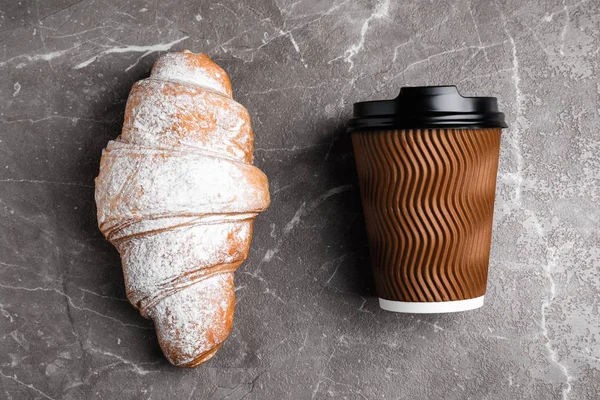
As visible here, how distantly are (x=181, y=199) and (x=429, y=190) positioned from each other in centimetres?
47

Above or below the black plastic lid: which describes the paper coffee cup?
below

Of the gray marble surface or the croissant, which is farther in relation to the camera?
the gray marble surface

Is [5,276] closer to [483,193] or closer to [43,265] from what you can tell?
[43,265]

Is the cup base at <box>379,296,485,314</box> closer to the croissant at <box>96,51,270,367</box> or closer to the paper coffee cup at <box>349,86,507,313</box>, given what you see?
the paper coffee cup at <box>349,86,507,313</box>

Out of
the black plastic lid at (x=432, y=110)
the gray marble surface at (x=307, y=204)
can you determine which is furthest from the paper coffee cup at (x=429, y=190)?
the gray marble surface at (x=307, y=204)

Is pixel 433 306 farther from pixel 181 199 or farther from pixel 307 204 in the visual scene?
pixel 181 199

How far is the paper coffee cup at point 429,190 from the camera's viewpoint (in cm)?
116

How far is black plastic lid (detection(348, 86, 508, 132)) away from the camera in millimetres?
1145

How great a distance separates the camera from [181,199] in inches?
45.8

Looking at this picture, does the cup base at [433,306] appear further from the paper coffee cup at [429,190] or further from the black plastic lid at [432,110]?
the black plastic lid at [432,110]

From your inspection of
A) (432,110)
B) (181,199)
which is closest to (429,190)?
(432,110)

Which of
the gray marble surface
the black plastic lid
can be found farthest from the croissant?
the black plastic lid

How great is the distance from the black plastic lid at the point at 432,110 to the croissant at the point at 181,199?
0.94ft

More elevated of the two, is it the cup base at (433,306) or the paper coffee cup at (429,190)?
the paper coffee cup at (429,190)
